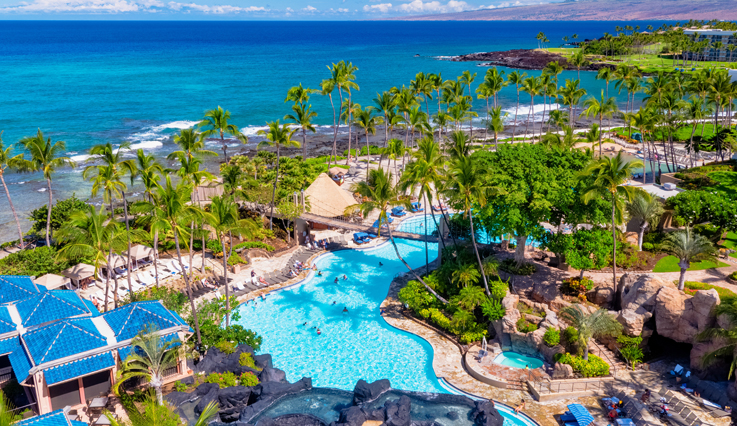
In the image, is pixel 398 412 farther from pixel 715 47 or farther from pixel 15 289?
pixel 715 47

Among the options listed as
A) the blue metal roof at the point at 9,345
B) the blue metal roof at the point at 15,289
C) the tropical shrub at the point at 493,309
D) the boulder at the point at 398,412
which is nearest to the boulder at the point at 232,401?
the boulder at the point at 398,412

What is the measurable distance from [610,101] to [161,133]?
229 feet

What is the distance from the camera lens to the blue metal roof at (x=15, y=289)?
27094 mm

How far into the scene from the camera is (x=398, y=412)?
76.9 ft

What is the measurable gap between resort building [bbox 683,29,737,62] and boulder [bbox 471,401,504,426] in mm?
156631

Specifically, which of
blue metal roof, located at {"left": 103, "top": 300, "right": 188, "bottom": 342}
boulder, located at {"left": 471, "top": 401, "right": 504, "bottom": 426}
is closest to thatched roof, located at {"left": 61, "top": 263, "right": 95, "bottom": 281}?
blue metal roof, located at {"left": 103, "top": 300, "right": 188, "bottom": 342}

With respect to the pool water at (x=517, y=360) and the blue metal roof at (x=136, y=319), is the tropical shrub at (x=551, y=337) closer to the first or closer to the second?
the pool water at (x=517, y=360)

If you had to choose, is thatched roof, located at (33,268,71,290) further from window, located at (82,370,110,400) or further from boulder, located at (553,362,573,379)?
boulder, located at (553,362,573,379)

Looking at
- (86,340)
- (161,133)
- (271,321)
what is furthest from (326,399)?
(161,133)

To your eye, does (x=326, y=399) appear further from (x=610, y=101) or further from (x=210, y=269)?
(x=610, y=101)

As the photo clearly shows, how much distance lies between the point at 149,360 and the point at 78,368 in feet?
9.46

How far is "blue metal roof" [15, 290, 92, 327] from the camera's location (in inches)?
979

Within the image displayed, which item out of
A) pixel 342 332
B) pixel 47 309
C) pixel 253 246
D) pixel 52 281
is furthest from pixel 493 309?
pixel 52 281

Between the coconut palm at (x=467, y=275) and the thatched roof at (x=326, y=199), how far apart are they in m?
15.1
